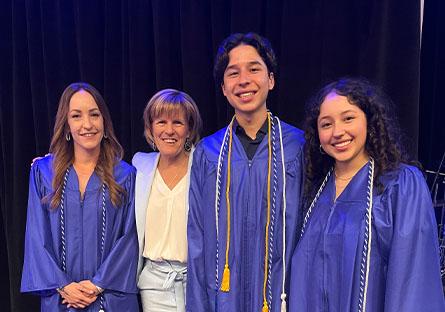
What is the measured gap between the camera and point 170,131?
1860 millimetres

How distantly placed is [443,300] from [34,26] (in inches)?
95.8

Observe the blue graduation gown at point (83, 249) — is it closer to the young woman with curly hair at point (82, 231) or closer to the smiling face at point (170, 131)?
the young woman with curly hair at point (82, 231)

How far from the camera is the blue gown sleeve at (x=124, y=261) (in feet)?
6.17

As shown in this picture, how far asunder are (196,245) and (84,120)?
68cm

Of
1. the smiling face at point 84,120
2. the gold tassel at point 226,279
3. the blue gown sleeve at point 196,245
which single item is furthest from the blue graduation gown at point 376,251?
the smiling face at point 84,120

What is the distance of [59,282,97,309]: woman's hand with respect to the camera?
1.86 m

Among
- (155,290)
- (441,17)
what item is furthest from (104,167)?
(441,17)

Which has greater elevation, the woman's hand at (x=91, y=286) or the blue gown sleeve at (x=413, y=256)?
the blue gown sleeve at (x=413, y=256)

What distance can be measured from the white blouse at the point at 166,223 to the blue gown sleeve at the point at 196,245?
0.11 metres

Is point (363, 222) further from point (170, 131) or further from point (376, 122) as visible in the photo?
point (170, 131)

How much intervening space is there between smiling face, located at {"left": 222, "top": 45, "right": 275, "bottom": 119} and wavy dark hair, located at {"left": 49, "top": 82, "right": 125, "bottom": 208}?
0.59 m

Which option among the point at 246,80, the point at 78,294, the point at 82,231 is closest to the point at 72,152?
the point at 82,231

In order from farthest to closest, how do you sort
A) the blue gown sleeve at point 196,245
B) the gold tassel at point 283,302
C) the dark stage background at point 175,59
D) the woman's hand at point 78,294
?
the dark stage background at point 175,59, the woman's hand at point 78,294, the blue gown sleeve at point 196,245, the gold tassel at point 283,302

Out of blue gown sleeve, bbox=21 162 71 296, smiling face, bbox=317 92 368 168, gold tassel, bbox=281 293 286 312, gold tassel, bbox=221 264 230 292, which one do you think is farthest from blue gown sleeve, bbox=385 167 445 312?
blue gown sleeve, bbox=21 162 71 296
